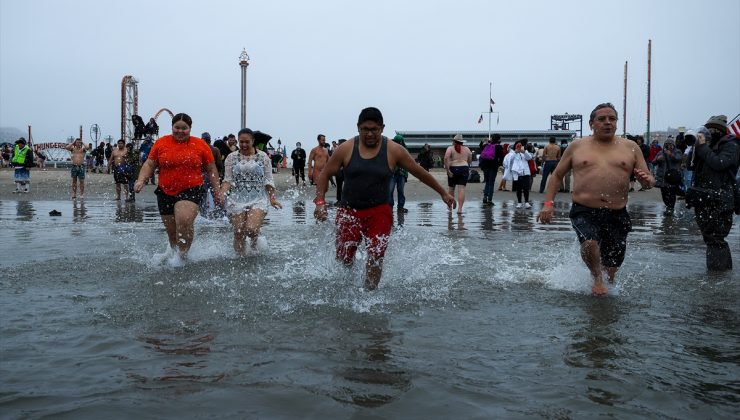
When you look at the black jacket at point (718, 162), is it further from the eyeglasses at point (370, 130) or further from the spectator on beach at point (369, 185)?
the eyeglasses at point (370, 130)

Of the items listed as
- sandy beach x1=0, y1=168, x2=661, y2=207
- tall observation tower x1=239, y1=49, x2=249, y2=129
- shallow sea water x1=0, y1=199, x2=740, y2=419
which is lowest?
shallow sea water x1=0, y1=199, x2=740, y2=419

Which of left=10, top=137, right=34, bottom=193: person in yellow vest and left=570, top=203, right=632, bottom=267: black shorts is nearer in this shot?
left=570, top=203, right=632, bottom=267: black shorts

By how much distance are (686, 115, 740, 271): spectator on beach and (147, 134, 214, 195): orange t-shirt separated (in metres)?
5.67

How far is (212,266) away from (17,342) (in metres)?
3.33

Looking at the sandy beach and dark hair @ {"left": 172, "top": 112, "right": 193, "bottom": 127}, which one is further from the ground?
dark hair @ {"left": 172, "top": 112, "right": 193, "bottom": 127}

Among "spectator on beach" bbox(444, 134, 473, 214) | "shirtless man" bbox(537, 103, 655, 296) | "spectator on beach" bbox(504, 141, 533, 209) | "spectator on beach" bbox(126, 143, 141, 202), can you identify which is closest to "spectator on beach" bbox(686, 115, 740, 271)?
"shirtless man" bbox(537, 103, 655, 296)

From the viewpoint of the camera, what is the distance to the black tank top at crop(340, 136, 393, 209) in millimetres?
5809

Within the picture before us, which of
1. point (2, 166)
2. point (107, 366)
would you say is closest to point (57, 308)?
point (107, 366)

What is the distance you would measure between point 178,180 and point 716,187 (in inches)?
237

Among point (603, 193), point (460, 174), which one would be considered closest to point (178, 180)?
point (603, 193)

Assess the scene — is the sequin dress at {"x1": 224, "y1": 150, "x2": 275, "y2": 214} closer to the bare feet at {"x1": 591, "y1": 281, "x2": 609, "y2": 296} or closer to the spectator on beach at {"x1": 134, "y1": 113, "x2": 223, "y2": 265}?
the spectator on beach at {"x1": 134, "y1": 113, "x2": 223, "y2": 265}

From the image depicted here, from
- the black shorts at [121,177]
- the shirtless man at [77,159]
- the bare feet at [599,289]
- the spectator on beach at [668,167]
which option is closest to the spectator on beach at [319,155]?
the black shorts at [121,177]

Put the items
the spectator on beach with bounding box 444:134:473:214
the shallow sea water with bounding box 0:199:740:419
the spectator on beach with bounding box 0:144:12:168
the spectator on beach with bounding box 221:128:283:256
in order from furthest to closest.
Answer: the spectator on beach with bounding box 0:144:12:168 < the spectator on beach with bounding box 444:134:473:214 < the spectator on beach with bounding box 221:128:283:256 < the shallow sea water with bounding box 0:199:740:419

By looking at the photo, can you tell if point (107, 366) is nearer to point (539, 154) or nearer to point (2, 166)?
point (539, 154)
